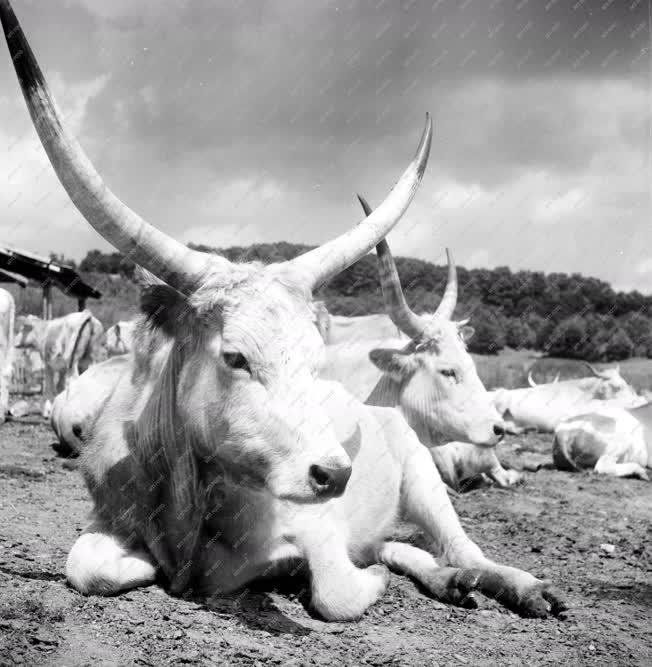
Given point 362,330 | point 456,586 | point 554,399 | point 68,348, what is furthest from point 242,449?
point 554,399

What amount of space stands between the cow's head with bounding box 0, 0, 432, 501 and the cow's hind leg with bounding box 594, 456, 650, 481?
7.48m

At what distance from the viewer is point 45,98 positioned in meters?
2.87

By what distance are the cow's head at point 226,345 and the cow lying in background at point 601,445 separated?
7710 millimetres

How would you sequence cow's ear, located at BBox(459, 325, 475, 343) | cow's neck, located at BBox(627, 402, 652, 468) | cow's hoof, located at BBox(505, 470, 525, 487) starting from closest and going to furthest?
cow's ear, located at BBox(459, 325, 475, 343) → cow's hoof, located at BBox(505, 470, 525, 487) → cow's neck, located at BBox(627, 402, 652, 468)

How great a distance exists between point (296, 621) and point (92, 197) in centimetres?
195

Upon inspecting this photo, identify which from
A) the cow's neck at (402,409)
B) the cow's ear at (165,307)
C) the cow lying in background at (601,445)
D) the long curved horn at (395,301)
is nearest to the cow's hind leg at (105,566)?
the cow's ear at (165,307)

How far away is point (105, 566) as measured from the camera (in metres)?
3.26

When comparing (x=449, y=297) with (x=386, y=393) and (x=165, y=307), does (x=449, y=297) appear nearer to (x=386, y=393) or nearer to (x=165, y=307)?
(x=386, y=393)

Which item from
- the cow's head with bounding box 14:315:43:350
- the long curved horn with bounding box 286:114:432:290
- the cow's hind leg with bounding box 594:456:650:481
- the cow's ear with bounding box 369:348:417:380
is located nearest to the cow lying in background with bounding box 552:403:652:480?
the cow's hind leg with bounding box 594:456:650:481

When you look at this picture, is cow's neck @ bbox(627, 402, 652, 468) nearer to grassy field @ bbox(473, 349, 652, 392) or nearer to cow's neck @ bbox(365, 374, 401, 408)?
cow's neck @ bbox(365, 374, 401, 408)

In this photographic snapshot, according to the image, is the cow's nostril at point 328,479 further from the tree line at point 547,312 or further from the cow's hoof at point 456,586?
the tree line at point 547,312

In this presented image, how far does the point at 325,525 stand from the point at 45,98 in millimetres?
2234

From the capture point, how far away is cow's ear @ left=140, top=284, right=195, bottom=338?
3469 millimetres

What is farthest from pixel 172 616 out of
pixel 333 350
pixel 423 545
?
pixel 333 350
